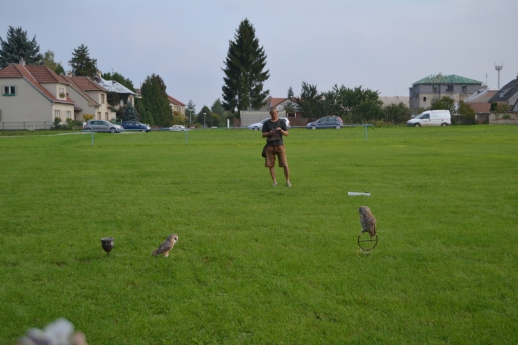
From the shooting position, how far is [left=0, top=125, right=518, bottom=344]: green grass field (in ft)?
14.6

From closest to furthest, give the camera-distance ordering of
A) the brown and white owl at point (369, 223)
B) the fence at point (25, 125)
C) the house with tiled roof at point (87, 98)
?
the brown and white owl at point (369, 223)
the fence at point (25, 125)
the house with tiled roof at point (87, 98)

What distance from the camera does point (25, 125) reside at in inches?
2180

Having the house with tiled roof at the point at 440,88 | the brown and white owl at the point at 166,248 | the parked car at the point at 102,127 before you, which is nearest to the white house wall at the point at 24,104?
the parked car at the point at 102,127

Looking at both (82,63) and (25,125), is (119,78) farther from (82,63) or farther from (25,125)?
(25,125)

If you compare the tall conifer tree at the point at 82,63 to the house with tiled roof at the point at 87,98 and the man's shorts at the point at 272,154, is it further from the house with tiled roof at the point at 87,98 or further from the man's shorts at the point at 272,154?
the man's shorts at the point at 272,154

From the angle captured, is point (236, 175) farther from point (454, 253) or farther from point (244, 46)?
point (244, 46)

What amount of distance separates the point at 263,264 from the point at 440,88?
9788cm

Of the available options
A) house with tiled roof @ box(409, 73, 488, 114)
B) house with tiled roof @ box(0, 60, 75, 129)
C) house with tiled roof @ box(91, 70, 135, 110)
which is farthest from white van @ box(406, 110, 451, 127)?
house with tiled roof @ box(91, 70, 135, 110)

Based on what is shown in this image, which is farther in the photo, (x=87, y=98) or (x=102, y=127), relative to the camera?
(x=87, y=98)

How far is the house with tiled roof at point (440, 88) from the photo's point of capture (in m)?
95.1

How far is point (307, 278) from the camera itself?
5.59 metres

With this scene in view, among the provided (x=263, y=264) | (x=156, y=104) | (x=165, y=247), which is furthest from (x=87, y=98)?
(x=263, y=264)

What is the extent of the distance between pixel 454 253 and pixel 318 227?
2138mm

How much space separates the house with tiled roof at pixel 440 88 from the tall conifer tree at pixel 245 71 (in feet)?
109
